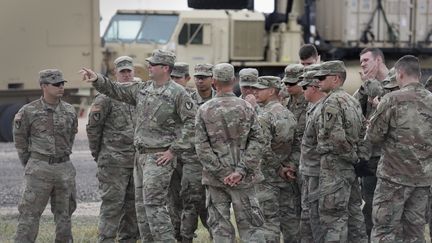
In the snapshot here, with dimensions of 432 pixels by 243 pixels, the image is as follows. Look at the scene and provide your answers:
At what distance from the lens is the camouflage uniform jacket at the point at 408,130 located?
30.9 feet

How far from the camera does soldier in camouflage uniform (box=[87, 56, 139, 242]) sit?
436 inches

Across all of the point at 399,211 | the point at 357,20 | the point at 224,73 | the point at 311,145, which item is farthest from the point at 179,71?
the point at 357,20

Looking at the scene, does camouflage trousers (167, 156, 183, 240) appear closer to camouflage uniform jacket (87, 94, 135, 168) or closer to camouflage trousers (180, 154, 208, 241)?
camouflage trousers (180, 154, 208, 241)

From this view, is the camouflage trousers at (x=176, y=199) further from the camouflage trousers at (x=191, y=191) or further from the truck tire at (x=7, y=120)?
the truck tire at (x=7, y=120)

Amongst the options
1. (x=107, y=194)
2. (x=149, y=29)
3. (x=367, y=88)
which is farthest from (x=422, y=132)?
(x=149, y=29)

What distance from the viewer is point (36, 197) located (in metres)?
10.7

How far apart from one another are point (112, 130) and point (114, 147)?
0.57 ft

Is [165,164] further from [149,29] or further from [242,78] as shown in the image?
[149,29]

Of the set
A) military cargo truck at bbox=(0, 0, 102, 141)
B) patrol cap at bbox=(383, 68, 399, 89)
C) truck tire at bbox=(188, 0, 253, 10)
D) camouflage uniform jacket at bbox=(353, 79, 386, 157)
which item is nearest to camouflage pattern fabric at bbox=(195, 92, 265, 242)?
patrol cap at bbox=(383, 68, 399, 89)

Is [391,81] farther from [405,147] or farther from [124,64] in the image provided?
[124,64]

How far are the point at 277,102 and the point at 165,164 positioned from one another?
1.26 m

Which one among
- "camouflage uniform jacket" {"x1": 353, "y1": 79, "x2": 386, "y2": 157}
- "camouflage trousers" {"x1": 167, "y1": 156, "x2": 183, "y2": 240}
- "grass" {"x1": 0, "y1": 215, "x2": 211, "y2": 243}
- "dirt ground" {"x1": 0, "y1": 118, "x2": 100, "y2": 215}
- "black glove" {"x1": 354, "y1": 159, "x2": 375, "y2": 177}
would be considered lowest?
"dirt ground" {"x1": 0, "y1": 118, "x2": 100, "y2": 215}

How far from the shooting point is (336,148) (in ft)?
31.7

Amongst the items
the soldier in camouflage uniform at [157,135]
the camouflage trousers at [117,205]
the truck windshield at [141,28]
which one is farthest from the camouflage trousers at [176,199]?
the truck windshield at [141,28]
